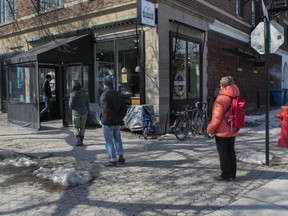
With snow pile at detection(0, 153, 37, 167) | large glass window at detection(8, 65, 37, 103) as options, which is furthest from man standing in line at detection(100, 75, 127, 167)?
large glass window at detection(8, 65, 37, 103)

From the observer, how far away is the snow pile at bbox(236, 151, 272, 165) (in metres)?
6.95

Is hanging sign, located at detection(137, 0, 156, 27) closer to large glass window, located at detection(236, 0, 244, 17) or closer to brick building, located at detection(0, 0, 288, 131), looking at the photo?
brick building, located at detection(0, 0, 288, 131)

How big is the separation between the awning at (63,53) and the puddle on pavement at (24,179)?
526cm

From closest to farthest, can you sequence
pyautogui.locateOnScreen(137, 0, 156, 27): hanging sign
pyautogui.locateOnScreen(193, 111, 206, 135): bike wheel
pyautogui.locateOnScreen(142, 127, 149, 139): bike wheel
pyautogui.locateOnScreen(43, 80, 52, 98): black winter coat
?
pyautogui.locateOnScreen(142, 127, 149, 139): bike wheel < pyautogui.locateOnScreen(137, 0, 156, 27): hanging sign < pyautogui.locateOnScreen(193, 111, 206, 135): bike wheel < pyautogui.locateOnScreen(43, 80, 52, 98): black winter coat

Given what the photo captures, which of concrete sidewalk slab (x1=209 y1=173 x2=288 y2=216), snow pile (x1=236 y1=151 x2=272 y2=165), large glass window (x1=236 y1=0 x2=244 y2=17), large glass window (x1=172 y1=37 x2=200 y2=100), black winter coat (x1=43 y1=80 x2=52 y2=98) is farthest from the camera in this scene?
large glass window (x1=236 y1=0 x2=244 y2=17)

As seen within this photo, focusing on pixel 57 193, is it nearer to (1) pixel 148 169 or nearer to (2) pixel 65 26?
(1) pixel 148 169

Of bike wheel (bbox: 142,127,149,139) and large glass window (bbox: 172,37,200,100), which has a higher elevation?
large glass window (bbox: 172,37,200,100)

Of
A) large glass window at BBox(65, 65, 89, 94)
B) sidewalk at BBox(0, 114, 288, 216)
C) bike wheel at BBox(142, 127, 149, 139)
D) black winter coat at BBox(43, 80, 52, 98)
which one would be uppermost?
large glass window at BBox(65, 65, 89, 94)

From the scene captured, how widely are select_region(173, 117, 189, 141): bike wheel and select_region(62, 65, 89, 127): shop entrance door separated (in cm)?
418

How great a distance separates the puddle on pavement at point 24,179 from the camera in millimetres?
5443

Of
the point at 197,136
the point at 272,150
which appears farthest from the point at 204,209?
the point at 197,136

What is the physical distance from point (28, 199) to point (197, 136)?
6367 mm

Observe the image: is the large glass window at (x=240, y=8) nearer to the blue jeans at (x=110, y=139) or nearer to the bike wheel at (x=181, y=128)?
the bike wheel at (x=181, y=128)

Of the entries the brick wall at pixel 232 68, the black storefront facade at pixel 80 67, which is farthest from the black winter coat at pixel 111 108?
the brick wall at pixel 232 68
